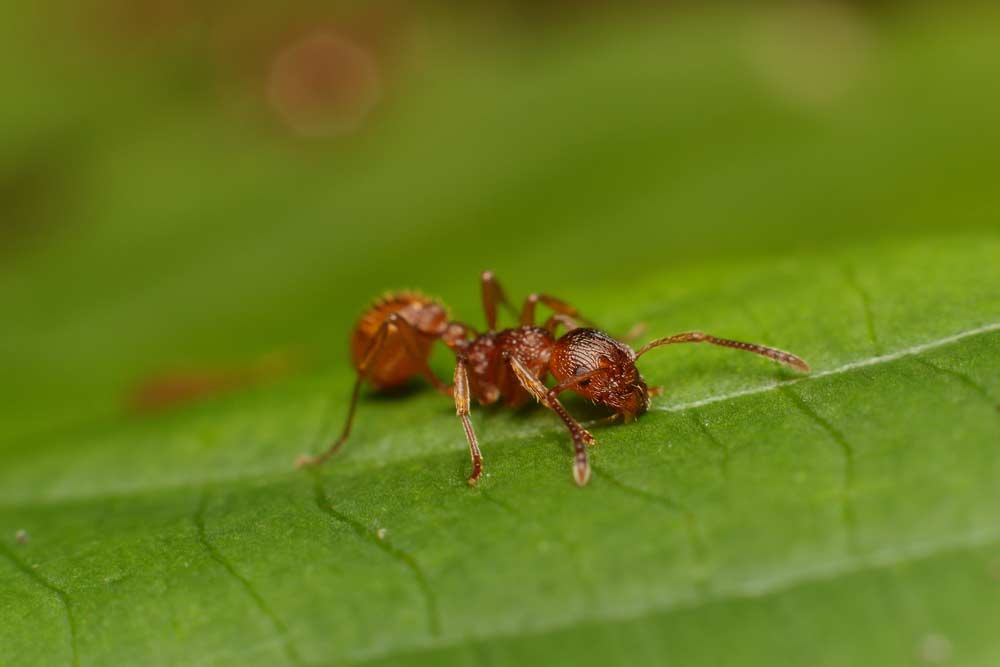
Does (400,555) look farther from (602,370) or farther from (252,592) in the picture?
(602,370)

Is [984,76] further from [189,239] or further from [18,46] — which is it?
[18,46]

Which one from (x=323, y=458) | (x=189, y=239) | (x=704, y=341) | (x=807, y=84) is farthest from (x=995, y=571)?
(x=189, y=239)

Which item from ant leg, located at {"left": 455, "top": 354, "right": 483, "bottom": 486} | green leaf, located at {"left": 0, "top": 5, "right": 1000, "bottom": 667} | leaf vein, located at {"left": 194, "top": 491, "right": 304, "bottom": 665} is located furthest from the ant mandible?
leaf vein, located at {"left": 194, "top": 491, "right": 304, "bottom": 665}

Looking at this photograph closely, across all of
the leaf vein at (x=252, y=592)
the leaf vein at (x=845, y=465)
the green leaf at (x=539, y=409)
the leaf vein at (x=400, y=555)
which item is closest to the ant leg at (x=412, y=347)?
the green leaf at (x=539, y=409)

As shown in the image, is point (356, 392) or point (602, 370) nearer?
point (602, 370)

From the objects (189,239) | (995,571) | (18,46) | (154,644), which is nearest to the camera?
(995,571)

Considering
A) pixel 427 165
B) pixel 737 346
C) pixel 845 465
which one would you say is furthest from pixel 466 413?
pixel 427 165
